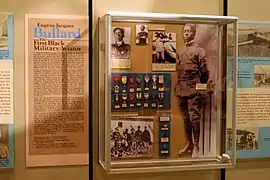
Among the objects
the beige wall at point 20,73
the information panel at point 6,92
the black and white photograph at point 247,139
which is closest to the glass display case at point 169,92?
the black and white photograph at point 247,139

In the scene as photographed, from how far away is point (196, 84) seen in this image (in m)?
2.10

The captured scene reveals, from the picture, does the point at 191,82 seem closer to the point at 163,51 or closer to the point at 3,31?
the point at 163,51

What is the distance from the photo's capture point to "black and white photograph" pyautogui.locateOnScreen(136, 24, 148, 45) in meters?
2.02

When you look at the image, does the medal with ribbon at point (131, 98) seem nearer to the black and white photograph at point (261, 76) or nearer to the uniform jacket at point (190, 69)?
the uniform jacket at point (190, 69)

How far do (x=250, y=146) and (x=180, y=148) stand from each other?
1.28ft

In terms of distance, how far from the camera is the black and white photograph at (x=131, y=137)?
2.00 metres

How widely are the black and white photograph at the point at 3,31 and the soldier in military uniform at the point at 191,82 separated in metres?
0.83

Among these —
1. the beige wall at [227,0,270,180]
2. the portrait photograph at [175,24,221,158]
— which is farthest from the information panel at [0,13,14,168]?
the beige wall at [227,0,270,180]

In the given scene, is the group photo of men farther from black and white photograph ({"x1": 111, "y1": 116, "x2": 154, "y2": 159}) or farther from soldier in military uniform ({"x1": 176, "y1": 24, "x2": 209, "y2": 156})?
soldier in military uniform ({"x1": 176, "y1": 24, "x2": 209, "y2": 156})

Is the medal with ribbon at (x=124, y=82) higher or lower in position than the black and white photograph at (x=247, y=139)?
higher

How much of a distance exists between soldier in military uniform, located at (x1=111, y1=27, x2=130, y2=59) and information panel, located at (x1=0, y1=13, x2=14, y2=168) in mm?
474

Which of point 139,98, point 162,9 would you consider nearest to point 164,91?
point 139,98

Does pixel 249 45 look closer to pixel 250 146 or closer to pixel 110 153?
pixel 250 146

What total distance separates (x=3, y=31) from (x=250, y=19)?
124 centimetres
